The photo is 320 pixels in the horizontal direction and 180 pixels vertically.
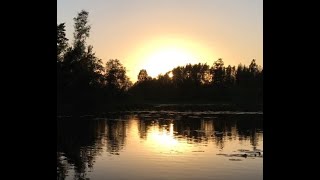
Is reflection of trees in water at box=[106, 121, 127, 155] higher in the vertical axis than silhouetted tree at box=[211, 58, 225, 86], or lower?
lower

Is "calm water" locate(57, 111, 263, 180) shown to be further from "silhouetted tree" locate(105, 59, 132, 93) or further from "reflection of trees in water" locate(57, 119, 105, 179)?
"silhouetted tree" locate(105, 59, 132, 93)

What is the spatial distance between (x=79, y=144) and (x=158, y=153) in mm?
8602

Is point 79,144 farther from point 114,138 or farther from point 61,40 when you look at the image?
point 61,40

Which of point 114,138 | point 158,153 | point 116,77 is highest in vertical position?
point 116,77

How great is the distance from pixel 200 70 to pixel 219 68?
753 cm

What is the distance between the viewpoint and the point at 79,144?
36.4 metres

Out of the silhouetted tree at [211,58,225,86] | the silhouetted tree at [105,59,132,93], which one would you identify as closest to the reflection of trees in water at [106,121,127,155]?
the silhouetted tree at [105,59,132,93]

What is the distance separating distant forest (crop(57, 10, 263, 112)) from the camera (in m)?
80.8

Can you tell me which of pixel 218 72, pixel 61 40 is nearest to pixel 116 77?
pixel 61 40

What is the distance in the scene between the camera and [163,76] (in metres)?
169
